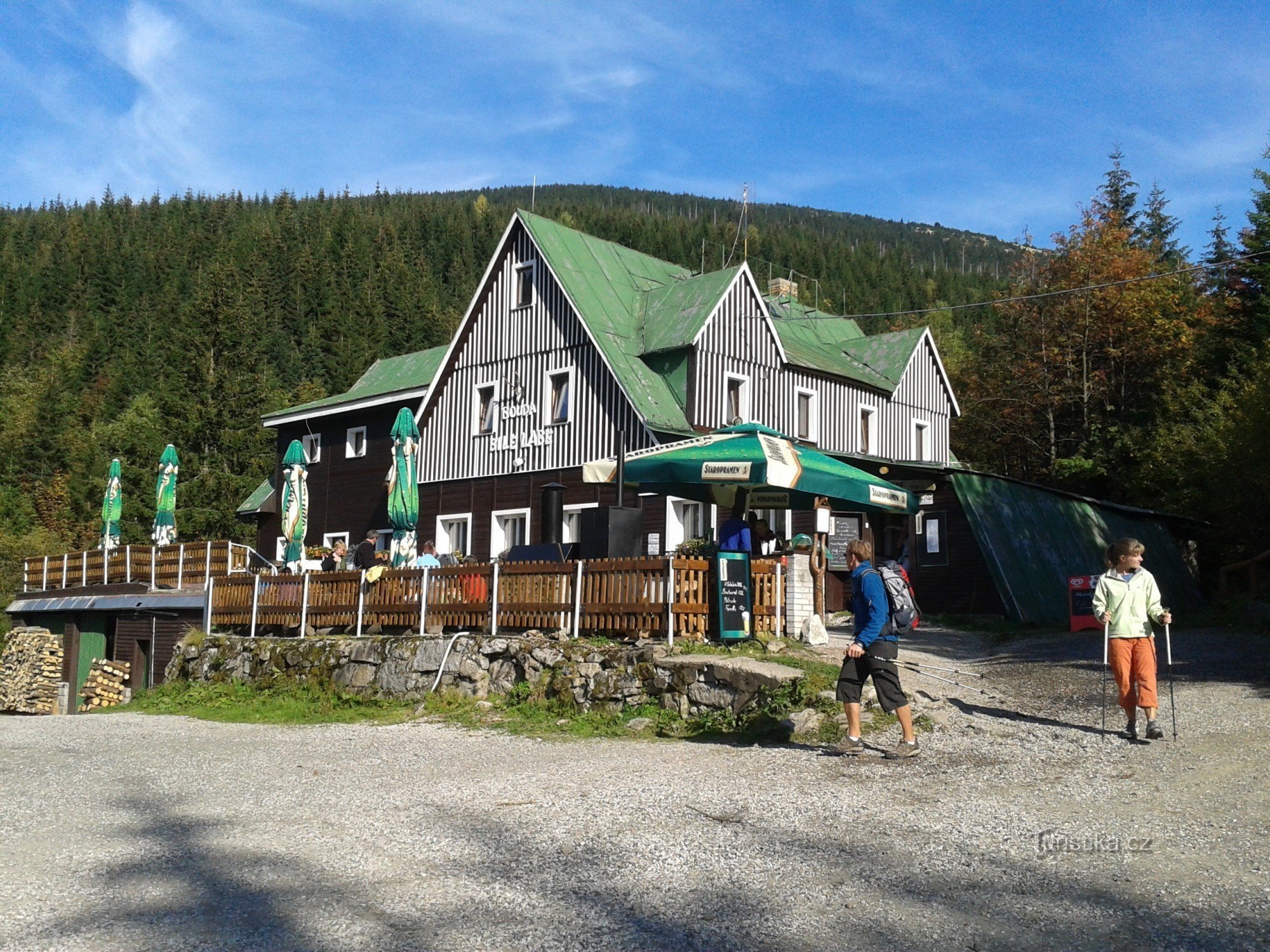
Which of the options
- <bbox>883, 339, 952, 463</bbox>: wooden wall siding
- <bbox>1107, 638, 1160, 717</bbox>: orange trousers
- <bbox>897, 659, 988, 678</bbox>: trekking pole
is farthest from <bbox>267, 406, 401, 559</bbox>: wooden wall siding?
<bbox>1107, 638, 1160, 717</bbox>: orange trousers

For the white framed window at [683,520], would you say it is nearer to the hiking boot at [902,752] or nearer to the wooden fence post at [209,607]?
the wooden fence post at [209,607]

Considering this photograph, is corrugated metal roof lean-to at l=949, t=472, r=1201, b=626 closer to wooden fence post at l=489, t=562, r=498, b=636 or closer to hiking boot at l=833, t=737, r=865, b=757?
wooden fence post at l=489, t=562, r=498, b=636

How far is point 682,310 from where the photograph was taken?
2736cm

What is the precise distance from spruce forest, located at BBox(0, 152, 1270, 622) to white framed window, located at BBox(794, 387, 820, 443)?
531 centimetres

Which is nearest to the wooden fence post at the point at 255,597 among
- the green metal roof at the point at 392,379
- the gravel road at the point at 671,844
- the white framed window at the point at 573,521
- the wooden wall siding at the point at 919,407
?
the white framed window at the point at 573,521

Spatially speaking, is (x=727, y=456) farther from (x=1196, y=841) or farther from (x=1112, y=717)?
(x=1196, y=841)

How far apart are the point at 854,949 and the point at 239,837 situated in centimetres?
411

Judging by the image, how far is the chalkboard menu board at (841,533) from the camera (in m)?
25.0

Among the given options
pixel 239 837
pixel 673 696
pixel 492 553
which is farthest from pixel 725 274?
pixel 239 837

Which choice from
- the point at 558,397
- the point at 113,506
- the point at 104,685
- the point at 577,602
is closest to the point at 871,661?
the point at 577,602

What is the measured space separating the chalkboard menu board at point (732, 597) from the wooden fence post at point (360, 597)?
720 cm

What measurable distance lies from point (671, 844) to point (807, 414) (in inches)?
892

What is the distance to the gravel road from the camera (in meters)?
5.16

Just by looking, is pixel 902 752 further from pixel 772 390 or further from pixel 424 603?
pixel 772 390
